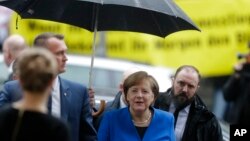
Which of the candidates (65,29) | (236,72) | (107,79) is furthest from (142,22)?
(65,29)

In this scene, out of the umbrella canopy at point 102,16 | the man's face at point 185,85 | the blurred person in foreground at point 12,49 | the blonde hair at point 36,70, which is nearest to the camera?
the blonde hair at point 36,70

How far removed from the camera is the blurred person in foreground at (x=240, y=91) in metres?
13.5

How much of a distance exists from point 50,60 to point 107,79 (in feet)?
30.1

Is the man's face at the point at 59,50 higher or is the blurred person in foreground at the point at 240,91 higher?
the man's face at the point at 59,50

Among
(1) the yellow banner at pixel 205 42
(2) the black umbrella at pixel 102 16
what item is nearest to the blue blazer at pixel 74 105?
(2) the black umbrella at pixel 102 16

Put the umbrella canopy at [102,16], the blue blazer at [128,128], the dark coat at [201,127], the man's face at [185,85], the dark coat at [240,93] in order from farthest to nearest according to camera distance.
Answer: the dark coat at [240,93]
the man's face at [185,85]
the dark coat at [201,127]
the umbrella canopy at [102,16]
the blue blazer at [128,128]

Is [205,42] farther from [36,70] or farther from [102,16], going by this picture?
[36,70]

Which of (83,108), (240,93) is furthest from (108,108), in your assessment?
(240,93)

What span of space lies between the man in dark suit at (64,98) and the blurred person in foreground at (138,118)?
471mm

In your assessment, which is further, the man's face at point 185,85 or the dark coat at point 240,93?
the dark coat at point 240,93

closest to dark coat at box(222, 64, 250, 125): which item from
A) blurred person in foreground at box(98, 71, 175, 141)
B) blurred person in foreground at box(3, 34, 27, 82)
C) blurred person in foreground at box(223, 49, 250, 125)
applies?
blurred person in foreground at box(223, 49, 250, 125)

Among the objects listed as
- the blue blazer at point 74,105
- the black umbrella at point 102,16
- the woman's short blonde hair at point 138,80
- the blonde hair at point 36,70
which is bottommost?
the blue blazer at point 74,105

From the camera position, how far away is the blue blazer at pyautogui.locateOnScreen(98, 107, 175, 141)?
800 cm

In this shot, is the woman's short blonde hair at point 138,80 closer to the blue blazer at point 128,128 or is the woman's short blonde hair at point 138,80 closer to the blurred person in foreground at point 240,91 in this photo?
the blue blazer at point 128,128
